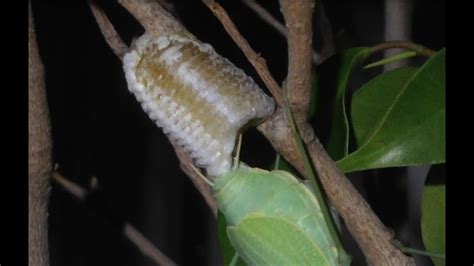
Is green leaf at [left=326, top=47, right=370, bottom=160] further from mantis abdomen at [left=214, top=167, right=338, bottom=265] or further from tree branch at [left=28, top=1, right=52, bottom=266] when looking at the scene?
tree branch at [left=28, top=1, right=52, bottom=266]

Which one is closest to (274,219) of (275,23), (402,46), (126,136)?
(402,46)

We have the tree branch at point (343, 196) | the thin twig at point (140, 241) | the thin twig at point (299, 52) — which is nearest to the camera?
the thin twig at point (299, 52)

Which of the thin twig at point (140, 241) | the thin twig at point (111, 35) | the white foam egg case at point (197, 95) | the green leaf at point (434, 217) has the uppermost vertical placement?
the thin twig at point (111, 35)

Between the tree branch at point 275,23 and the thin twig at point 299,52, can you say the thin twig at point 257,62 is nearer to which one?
the thin twig at point 299,52

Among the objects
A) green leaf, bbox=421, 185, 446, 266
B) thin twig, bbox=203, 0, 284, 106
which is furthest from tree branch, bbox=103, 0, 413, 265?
green leaf, bbox=421, 185, 446, 266

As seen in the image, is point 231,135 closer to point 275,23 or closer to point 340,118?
point 340,118

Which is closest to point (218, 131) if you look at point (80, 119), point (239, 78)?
point (239, 78)

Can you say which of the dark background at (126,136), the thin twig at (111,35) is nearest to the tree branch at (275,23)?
the dark background at (126,136)
